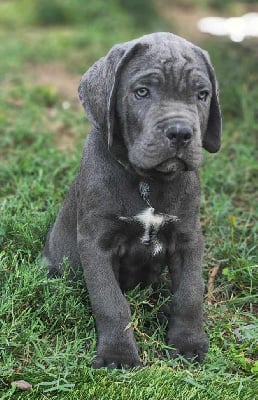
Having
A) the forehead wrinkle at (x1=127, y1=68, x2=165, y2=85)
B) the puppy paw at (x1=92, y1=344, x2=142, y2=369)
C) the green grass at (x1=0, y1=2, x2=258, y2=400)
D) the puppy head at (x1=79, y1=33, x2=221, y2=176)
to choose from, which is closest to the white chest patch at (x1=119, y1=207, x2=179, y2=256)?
the puppy head at (x1=79, y1=33, x2=221, y2=176)

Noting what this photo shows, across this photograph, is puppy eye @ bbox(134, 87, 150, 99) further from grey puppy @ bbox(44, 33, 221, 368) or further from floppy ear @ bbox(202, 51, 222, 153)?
floppy ear @ bbox(202, 51, 222, 153)

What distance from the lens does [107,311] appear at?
4098 mm

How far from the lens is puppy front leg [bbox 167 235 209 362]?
424 centimetres

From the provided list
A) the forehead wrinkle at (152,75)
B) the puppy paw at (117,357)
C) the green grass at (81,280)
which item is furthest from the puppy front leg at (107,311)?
the forehead wrinkle at (152,75)

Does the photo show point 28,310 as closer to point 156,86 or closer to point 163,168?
point 163,168

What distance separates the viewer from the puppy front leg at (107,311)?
4.02m

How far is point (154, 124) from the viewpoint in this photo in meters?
3.78

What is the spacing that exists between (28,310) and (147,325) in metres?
0.77

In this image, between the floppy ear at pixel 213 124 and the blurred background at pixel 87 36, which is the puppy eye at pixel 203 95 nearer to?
the floppy ear at pixel 213 124

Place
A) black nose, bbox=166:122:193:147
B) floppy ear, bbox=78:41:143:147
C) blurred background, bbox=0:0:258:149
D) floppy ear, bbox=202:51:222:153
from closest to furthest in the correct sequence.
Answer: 1. black nose, bbox=166:122:193:147
2. floppy ear, bbox=78:41:143:147
3. floppy ear, bbox=202:51:222:153
4. blurred background, bbox=0:0:258:149

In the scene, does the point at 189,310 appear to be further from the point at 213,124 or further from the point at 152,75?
the point at 152,75

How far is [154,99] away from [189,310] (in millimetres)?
1266

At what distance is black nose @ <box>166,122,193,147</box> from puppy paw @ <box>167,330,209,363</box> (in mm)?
1184

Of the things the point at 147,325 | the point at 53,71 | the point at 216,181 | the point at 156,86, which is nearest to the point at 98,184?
the point at 156,86
